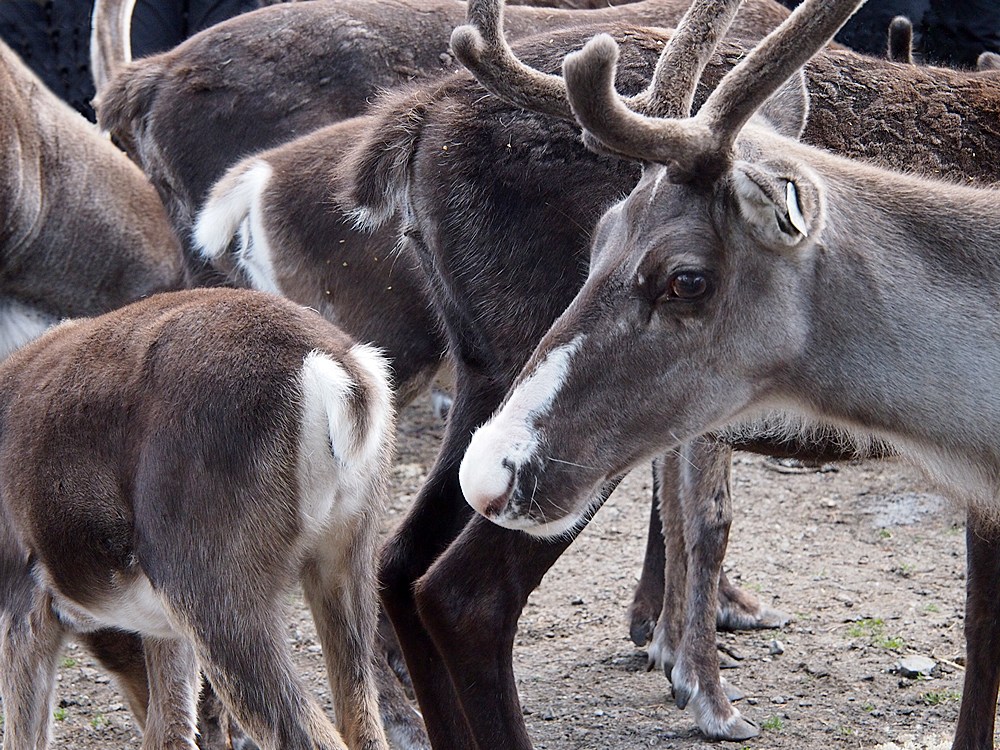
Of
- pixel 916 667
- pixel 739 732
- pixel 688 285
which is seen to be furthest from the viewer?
pixel 916 667

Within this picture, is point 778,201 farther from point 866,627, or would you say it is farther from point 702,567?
point 866,627

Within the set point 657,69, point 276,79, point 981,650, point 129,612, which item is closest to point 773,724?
point 981,650

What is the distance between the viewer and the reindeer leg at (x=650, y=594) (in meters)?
4.54

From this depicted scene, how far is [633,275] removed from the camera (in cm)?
263

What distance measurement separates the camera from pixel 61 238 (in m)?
5.71

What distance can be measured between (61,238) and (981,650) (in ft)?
13.4

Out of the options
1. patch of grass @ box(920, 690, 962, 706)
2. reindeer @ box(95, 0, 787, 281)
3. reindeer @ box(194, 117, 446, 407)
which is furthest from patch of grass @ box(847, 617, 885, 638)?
reindeer @ box(95, 0, 787, 281)

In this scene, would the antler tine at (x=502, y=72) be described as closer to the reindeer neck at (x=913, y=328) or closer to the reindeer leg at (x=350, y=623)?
the reindeer neck at (x=913, y=328)

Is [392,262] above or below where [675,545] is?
above

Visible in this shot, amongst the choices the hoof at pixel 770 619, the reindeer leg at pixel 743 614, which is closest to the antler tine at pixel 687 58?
the reindeer leg at pixel 743 614

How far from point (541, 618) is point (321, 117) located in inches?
77.2

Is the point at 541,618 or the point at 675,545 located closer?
the point at 675,545

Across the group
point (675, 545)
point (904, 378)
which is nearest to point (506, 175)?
point (904, 378)

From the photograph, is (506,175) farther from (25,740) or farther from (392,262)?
(25,740)
